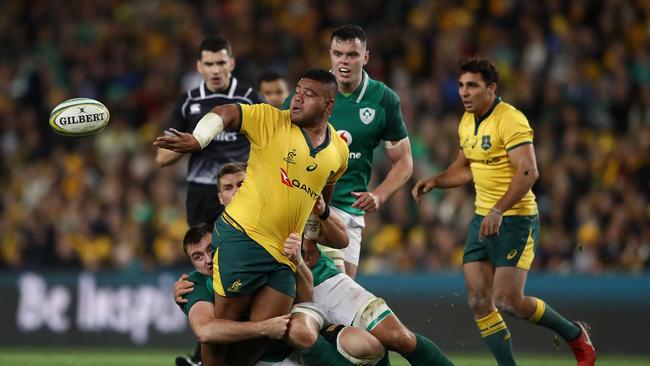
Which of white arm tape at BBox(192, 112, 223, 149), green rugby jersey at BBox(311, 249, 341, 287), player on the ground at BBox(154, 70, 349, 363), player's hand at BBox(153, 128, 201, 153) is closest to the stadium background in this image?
green rugby jersey at BBox(311, 249, 341, 287)

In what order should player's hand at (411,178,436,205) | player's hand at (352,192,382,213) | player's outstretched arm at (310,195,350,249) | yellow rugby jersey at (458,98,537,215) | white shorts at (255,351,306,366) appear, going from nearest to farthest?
player's outstretched arm at (310,195,350,249), white shorts at (255,351,306,366), player's hand at (352,192,382,213), yellow rugby jersey at (458,98,537,215), player's hand at (411,178,436,205)

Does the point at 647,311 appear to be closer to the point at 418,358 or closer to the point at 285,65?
the point at 418,358

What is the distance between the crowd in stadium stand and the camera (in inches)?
548

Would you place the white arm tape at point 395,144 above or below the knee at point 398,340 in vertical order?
above

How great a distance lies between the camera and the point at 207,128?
258 inches

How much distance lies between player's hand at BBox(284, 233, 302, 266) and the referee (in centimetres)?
248

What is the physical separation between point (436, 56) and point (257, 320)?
386 inches

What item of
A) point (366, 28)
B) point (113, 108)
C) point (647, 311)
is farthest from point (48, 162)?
point (647, 311)

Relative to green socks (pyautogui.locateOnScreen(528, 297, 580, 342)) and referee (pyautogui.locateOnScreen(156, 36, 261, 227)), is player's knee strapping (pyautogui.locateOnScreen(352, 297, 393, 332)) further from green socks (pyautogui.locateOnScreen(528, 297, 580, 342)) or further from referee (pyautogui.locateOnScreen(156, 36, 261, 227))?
referee (pyautogui.locateOnScreen(156, 36, 261, 227))

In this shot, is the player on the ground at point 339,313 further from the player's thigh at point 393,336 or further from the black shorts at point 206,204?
the black shorts at point 206,204

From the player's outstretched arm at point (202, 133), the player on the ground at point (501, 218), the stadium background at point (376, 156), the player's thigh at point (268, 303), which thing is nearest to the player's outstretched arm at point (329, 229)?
the player's thigh at point (268, 303)

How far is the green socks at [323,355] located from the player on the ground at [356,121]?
116cm

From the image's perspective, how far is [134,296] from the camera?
1368 centimetres

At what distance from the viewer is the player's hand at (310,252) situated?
7699 mm
